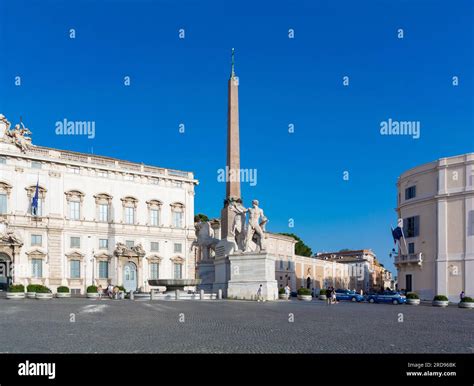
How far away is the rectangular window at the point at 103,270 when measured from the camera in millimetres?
50438

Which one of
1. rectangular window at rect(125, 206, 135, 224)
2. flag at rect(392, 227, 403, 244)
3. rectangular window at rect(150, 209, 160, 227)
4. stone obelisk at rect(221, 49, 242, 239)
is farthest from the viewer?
rectangular window at rect(150, 209, 160, 227)

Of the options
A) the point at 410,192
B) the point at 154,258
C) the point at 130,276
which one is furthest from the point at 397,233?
the point at 130,276

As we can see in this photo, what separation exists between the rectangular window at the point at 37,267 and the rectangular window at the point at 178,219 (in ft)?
46.7

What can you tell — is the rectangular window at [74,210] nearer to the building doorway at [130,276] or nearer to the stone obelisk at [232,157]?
the building doorway at [130,276]

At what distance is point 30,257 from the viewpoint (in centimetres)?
4631

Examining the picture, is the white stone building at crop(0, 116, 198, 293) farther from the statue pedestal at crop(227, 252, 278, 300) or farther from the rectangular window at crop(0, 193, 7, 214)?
the statue pedestal at crop(227, 252, 278, 300)

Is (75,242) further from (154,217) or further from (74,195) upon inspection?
(154,217)

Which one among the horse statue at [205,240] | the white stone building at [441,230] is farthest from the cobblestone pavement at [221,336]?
the white stone building at [441,230]

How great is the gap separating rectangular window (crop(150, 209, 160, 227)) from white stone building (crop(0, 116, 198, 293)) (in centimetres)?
A: 10

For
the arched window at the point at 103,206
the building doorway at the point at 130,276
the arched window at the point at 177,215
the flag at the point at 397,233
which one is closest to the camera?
the flag at the point at 397,233

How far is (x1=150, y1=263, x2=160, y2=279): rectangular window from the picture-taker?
53.6 metres

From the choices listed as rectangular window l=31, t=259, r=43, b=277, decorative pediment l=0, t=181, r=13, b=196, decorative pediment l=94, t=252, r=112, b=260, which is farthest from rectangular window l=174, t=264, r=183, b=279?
decorative pediment l=0, t=181, r=13, b=196
